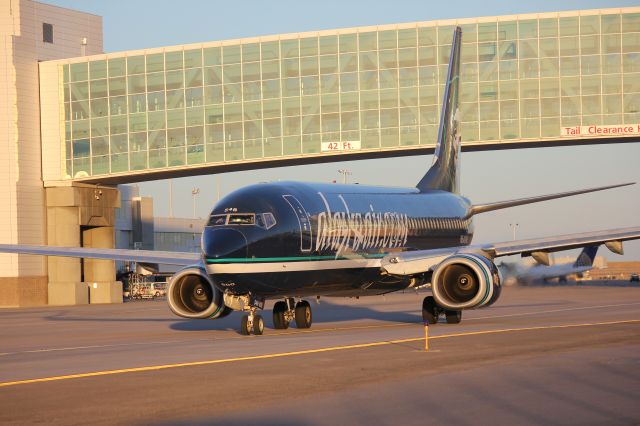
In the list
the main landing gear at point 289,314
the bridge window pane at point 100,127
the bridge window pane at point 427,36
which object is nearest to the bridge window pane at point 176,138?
the bridge window pane at point 100,127

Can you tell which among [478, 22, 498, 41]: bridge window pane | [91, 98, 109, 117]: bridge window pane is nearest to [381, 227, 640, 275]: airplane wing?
[478, 22, 498, 41]: bridge window pane

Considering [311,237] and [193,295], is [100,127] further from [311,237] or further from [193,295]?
[311,237]

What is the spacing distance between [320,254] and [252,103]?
1386 inches

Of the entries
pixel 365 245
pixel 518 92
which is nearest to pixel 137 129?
pixel 518 92

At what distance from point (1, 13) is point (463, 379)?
54.5m

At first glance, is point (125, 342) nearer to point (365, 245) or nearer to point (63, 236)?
point (365, 245)

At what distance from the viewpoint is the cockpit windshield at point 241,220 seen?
1099 inches

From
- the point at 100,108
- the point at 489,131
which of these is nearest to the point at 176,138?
the point at 100,108

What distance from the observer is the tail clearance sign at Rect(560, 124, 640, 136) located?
196 ft

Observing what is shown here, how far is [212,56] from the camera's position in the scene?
64.9 metres

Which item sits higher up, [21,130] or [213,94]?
[213,94]

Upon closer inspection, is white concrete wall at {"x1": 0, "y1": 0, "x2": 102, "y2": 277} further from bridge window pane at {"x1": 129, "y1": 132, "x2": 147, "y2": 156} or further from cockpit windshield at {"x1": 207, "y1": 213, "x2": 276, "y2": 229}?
cockpit windshield at {"x1": 207, "y1": 213, "x2": 276, "y2": 229}

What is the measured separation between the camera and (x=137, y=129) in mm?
67000

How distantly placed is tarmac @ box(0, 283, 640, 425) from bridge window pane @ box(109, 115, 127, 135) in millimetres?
35630
